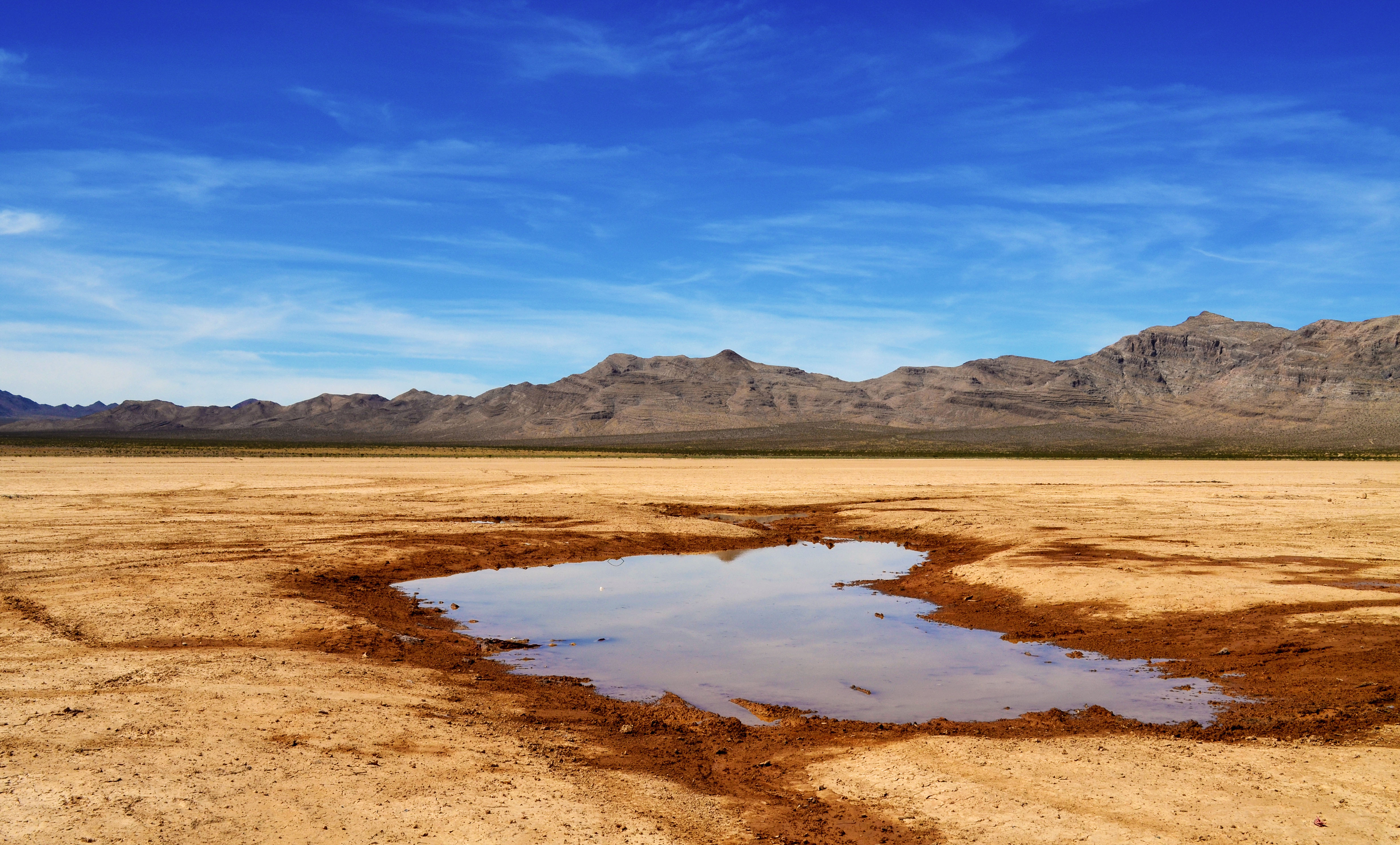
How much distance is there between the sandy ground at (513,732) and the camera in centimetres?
604

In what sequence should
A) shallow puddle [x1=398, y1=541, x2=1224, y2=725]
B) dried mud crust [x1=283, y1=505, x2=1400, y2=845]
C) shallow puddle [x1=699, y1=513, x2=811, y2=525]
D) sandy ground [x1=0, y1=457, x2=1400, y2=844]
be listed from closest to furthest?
sandy ground [x1=0, y1=457, x2=1400, y2=844] → dried mud crust [x1=283, y1=505, x2=1400, y2=845] → shallow puddle [x1=398, y1=541, x2=1224, y2=725] → shallow puddle [x1=699, y1=513, x2=811, y2=525]

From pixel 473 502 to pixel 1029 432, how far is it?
127201mm

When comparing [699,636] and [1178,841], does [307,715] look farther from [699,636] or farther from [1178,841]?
[1178,841]

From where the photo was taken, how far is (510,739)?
25.8 feet

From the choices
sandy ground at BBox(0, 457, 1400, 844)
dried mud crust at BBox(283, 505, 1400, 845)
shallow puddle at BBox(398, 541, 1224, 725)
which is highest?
sandy ground at BBox(0, 457, 1400, 844)

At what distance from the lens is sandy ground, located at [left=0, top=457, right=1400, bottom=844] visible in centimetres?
604

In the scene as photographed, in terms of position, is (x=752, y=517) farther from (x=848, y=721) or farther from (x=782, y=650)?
(x=848, y=721)

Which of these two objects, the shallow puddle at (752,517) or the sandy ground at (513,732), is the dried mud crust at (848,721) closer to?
the sandy ground at (513,732)

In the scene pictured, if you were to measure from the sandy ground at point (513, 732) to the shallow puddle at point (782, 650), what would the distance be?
100 centimetres

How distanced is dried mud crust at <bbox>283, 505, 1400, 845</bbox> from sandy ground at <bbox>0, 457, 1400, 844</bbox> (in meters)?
0.06

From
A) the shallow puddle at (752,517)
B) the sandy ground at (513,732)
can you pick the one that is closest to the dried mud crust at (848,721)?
the sandy ground at (513,732)

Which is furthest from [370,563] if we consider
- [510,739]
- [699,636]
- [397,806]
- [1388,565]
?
[1388,565]

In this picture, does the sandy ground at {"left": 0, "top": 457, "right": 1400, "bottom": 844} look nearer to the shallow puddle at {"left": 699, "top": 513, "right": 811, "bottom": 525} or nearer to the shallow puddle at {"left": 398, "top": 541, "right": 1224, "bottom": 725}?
the shallow puddle at {"left": 398, "top": 541, "right": 1224, "bottom": 725}

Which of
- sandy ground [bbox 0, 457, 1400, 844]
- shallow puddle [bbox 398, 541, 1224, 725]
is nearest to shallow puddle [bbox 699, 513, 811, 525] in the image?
sandy ground [bbox 0, 457, 1400, 844]
